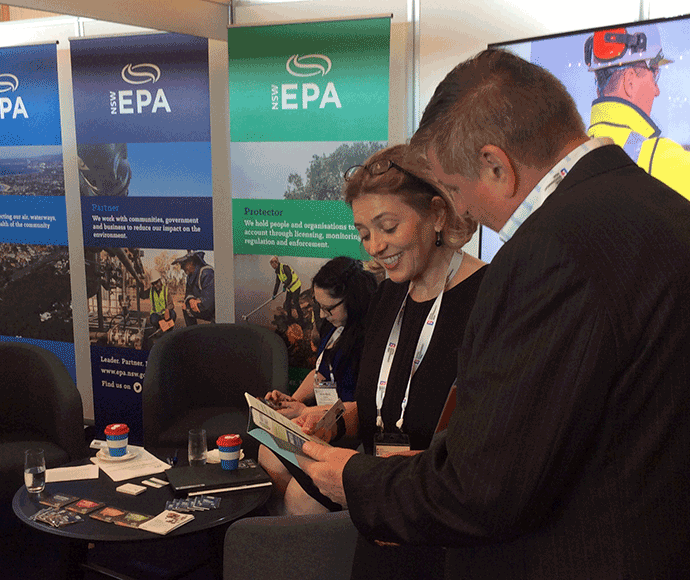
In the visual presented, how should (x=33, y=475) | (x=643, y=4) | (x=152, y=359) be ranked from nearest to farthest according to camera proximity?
1. (x=33, y=475)
2. (x=643, y=4)
3. (x=152, y=359)

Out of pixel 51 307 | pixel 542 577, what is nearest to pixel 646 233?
pixel 542 577

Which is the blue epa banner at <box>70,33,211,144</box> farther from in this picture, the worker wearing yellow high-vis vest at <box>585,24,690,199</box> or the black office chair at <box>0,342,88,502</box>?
the worker wearing yellow high-vis vest at <box>585,24,690,199</box>

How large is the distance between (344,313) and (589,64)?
1712 millimetres

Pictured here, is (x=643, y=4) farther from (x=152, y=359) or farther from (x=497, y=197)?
(x=152, y=359)

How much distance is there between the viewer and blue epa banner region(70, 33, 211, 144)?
438cm

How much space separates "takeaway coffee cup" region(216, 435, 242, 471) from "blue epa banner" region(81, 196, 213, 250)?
199 cm

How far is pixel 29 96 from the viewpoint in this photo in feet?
16.3

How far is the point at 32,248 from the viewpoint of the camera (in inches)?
202

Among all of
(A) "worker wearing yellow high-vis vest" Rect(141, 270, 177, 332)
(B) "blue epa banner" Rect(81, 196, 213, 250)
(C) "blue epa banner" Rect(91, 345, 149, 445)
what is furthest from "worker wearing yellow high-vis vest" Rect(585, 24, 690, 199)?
(C) "blue epa banner" Rect(91, 345, 149, 445)

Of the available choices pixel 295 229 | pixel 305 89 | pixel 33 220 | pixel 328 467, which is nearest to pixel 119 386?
pixel 33 220

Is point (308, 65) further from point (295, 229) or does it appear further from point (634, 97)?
point (634, 97)

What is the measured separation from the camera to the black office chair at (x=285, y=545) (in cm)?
160

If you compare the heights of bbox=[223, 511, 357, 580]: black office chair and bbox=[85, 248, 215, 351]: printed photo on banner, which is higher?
bbox=[85, 248, 215, 351]: printed photo on banner

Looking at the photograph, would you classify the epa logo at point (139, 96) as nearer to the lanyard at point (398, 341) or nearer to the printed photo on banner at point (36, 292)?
the printed photo on banner at point (36, 292)
